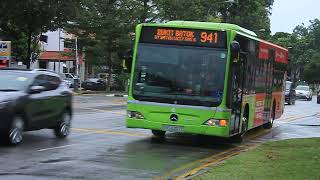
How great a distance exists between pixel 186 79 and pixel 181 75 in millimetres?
163

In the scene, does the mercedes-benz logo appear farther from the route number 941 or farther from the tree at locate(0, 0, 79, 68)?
the tree at locate(0, 0, 79, 68)

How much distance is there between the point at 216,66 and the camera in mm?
14961

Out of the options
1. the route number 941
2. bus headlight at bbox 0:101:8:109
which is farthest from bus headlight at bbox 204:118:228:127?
bus headlight at bbox 0:101:8:109

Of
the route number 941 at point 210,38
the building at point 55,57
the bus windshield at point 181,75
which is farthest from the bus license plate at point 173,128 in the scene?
the building at point 55,57

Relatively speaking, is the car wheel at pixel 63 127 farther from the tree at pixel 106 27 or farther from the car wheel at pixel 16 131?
the tree at pixel 106 27

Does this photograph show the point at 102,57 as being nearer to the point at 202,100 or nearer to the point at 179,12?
the point at 179,12

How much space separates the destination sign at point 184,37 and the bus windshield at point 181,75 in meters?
0.13

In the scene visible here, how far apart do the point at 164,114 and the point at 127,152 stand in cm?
196

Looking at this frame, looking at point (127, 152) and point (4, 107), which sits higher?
point (4, 107)

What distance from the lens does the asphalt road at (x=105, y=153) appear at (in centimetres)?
1027

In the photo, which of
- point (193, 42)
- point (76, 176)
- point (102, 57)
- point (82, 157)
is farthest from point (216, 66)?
point (102, 57)

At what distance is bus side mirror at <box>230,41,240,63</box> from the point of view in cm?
1470

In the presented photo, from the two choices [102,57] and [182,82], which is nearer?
[182,82]

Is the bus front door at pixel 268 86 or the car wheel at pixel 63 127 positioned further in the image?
the bus front door at pixel 268 86
